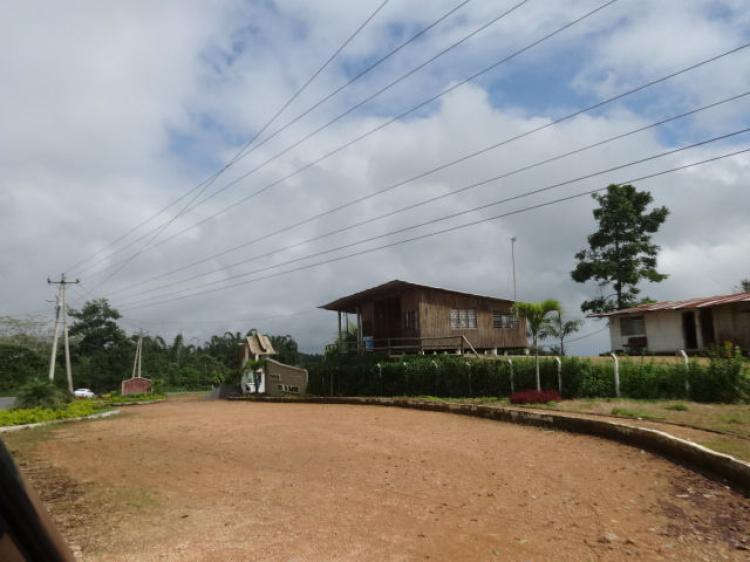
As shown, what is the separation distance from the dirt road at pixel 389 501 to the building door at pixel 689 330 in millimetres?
18432

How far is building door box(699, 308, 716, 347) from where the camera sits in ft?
88.9

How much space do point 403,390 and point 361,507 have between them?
18406 mm

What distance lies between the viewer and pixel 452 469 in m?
9.27

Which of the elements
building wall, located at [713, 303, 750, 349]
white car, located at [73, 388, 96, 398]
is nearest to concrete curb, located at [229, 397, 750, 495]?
building wall, located at [713, 303, 750, 349]

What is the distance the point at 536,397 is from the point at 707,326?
1498cm

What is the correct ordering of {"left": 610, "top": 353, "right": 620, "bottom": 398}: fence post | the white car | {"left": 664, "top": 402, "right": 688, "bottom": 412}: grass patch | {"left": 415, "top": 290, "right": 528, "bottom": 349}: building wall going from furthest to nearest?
the white car < {"left": 415, "top": 290, "right": 528, "bottom": 349}: building wall < {"left": 610, "top": 353, "right": 620, "bottom": 398}: fence post < {"left": 664, "top": 402, "right": 688, "bottom": 412}: grass patch

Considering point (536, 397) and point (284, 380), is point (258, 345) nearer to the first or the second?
point (284, 380)

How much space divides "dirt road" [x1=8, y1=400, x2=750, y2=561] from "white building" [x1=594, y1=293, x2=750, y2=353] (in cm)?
1743

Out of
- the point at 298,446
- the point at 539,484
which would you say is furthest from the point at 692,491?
the point at 298,446

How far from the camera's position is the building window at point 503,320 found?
36041mm

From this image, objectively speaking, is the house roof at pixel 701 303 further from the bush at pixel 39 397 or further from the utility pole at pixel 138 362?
the utility pole at pixel 138 362

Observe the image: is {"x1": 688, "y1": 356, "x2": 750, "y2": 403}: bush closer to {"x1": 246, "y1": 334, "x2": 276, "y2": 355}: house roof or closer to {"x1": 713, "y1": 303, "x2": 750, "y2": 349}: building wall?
{"x1": 713, "y1": 303, "x2": 750, "y2": 349}: building wall

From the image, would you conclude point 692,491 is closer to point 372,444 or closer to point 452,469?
point 452,469

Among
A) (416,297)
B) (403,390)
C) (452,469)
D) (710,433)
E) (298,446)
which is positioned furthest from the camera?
(416,297)
